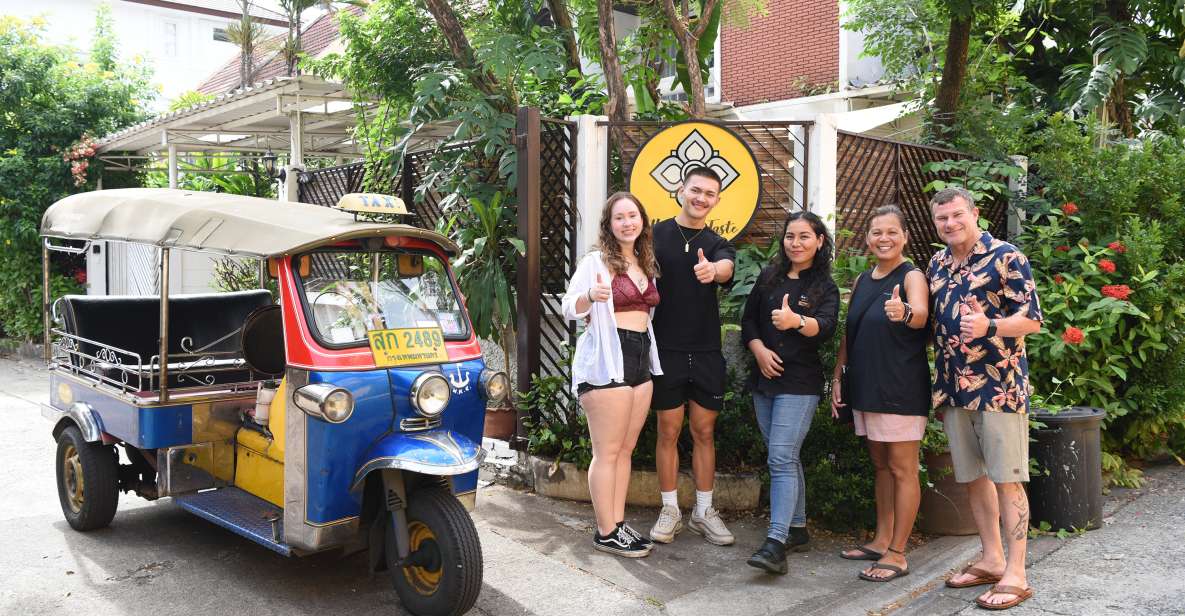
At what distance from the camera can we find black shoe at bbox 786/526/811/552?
511 centimetres

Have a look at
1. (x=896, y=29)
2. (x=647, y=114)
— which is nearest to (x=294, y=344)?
(x=647, y=114)

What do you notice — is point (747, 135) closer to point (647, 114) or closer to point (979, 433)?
point (647, 114)

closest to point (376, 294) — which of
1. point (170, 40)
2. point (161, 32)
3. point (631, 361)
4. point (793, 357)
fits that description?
point (631, 361)

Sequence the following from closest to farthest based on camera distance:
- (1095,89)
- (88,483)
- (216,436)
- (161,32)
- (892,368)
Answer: (892,368)
(216,436)
(88,483)
(1095,89)
(161,32)

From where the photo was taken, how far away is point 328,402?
4.05 metres

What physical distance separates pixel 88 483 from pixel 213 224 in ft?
6.08

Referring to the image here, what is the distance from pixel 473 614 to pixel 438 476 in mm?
713

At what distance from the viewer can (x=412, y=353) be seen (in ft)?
14.5

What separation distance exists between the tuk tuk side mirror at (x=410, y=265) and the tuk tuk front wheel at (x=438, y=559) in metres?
1.21

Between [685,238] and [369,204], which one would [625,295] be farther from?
[369,204]

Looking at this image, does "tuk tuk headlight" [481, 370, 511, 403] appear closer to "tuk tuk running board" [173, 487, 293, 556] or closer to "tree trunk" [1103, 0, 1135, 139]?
"tuk tuk running board" [173, 487, 293, 556]

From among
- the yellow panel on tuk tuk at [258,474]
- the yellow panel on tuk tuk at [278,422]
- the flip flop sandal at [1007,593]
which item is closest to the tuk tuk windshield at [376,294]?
the yellow panel on tuk tuk at [278,422]

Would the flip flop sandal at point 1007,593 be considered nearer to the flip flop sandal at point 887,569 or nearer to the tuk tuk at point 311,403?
the flip flop sandal at point 887,569

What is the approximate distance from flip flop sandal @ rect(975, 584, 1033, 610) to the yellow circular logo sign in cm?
290
